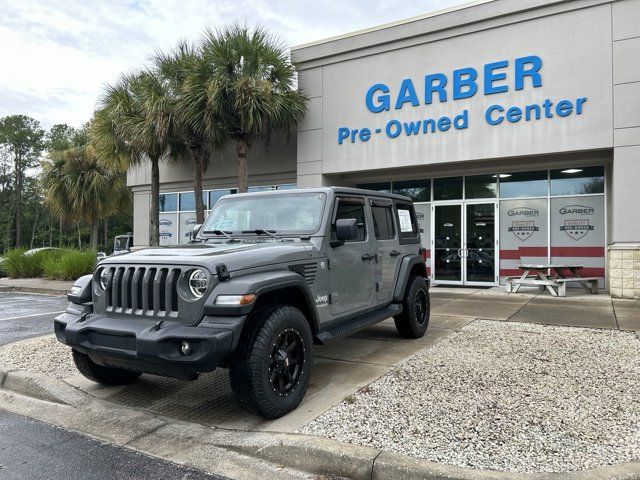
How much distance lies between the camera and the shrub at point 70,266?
16.5 metres

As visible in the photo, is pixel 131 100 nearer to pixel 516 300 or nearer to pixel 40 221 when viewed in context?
pixel 516 300

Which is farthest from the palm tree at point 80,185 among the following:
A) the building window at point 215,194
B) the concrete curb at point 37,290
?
the concrete curb at point 37,290

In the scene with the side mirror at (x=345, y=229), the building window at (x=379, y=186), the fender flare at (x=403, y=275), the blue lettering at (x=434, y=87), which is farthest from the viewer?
the building window at (x=379, y=186)

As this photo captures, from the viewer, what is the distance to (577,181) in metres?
12.4

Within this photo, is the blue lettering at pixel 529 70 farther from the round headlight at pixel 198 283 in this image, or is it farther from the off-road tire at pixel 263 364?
the round headlight at pixel 198 283

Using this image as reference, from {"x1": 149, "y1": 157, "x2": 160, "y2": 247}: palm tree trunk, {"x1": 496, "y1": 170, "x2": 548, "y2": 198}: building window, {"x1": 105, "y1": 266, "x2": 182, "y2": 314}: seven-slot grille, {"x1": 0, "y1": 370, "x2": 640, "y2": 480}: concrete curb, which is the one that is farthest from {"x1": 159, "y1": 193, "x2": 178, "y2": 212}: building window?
{"x1": 105, "y1": 266, "x2": 182, "y2": 314}: seven-slot grille

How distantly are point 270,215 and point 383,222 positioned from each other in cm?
164

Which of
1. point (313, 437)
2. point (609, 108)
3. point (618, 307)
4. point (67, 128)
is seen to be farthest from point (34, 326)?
point (67, 128)

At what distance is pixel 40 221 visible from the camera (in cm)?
6188

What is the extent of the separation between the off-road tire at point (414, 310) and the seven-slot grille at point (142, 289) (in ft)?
11.2

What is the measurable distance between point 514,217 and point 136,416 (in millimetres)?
11470

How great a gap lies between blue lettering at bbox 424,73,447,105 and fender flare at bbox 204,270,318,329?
9728 millimetres

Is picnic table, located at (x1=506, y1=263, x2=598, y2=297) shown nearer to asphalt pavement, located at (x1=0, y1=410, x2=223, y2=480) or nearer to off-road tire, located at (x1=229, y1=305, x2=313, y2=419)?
off-road tire, located at (x1=229, y1=305, x2=313, y2=419)

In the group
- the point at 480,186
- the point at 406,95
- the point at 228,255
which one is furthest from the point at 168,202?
the point at 228,255
